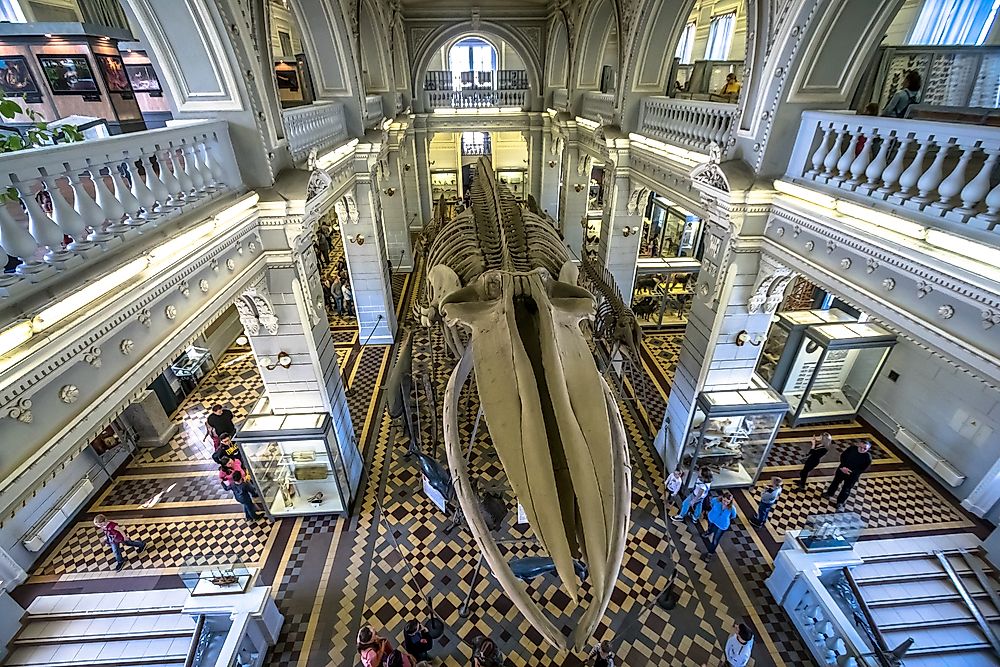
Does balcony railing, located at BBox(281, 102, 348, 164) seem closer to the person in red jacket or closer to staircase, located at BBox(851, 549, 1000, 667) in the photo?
the person in red jacket

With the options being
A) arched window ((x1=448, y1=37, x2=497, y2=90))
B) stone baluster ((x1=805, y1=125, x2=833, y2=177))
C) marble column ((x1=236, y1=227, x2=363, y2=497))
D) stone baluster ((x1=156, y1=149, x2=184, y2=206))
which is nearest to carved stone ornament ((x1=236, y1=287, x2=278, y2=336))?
marble column ((x1=236, y1=227, x2=363, y2=497))

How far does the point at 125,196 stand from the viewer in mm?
3127

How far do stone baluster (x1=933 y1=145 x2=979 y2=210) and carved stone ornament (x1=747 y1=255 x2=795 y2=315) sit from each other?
1822mm

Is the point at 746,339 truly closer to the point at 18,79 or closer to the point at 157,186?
the point at 157,186

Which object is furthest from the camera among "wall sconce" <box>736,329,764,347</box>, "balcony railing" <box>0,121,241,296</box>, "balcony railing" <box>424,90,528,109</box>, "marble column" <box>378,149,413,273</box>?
"balcony railing" <box>424,90,528,109</box>

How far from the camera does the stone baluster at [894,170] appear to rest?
3.78m

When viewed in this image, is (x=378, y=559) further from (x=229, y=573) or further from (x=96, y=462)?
(x=96, y=462)

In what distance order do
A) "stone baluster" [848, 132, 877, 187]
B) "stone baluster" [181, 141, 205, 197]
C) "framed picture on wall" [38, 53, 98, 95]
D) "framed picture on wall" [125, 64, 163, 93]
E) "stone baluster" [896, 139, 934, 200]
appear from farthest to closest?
"framed picture on wall" [125, 64, 163, 93] → "framed picture on wall" [38, 53, 98, 95] → "stone baluster" [848, 132, 877, 187] → "stone baluster" [181, 141, 205, 197] → "stone baluster" [896, 139, 934, 200]

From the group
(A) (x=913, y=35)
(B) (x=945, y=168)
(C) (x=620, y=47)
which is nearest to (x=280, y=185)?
(B) (x=945, y=168)

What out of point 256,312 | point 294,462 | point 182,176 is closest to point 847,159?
point 182,176

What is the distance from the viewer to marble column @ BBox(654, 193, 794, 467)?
219 inches

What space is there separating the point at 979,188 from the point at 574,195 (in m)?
10.8

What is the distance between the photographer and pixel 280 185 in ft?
16.4

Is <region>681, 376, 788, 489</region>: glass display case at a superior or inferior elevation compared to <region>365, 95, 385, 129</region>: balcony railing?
inferior
